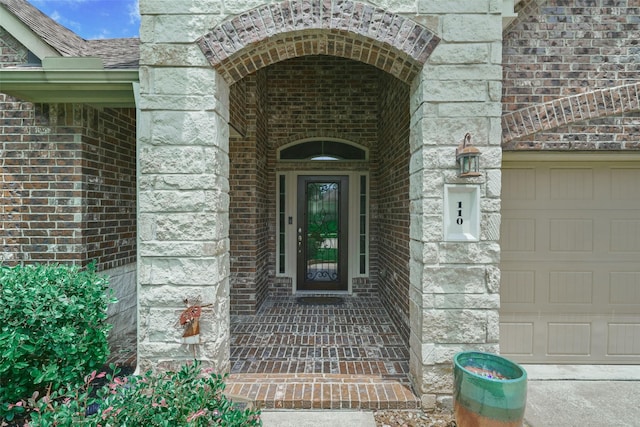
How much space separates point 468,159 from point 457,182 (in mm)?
235

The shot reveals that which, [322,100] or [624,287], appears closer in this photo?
[624,287]

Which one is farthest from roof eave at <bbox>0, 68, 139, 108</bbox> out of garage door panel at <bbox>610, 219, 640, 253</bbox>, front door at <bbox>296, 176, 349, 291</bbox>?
garage door panel at <bbox>610, 219, 640, 253</bbox>

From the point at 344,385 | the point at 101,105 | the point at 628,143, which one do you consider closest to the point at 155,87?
the point at 101,105

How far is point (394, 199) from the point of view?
477 centimetres

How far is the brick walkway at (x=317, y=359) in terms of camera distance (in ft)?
9.74

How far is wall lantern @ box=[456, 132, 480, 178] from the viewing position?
8.94 ft

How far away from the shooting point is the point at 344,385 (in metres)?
3.14

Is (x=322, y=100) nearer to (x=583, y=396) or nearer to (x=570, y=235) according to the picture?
(x=570, y=235)

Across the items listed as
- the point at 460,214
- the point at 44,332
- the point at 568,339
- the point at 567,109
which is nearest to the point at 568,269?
the point at 568,339

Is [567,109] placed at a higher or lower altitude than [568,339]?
higher

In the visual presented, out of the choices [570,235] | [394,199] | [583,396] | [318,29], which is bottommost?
[583,396]

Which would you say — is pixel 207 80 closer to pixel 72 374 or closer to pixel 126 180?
pixel 126 180

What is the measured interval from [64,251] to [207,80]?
240 cm

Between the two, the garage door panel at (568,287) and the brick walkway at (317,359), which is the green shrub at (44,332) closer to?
the brick walkway at (317,359)
